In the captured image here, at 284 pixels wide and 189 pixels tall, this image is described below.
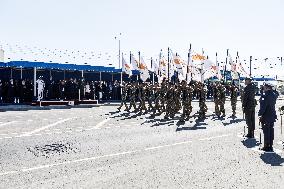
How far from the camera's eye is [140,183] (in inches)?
239

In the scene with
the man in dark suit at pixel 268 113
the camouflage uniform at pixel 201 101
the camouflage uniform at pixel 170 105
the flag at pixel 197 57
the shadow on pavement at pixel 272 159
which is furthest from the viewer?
the flag at pixel 197 57

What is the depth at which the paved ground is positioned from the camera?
6203 millimetres

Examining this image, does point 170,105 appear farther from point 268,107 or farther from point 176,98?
point 268,107

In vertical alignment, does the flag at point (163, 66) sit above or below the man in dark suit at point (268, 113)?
above

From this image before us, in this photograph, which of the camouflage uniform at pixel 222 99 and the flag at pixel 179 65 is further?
the flag at pixel 179 65

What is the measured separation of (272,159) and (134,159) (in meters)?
3.13

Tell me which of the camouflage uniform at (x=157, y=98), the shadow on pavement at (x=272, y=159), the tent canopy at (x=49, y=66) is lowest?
the shadow on pavement at (x=272, y=159)

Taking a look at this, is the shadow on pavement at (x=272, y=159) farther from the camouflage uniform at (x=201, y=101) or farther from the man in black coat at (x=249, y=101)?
the camouflage uniform at (x=201, y=101)

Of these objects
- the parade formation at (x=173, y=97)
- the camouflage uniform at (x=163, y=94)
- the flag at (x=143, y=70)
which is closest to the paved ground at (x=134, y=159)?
the parade formation at (x=173, y=97)

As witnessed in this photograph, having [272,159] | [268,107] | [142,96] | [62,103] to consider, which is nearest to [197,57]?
[142,96]

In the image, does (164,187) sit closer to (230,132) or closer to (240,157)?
(240,157)

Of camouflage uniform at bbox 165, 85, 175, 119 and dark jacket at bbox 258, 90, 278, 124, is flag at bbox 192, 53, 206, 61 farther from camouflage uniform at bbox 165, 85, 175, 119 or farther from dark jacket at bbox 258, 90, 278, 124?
dark jacket at bbox 258, 90, 278, 124

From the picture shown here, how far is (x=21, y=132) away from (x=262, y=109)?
7419mm

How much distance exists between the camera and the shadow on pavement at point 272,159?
26.0 ft
